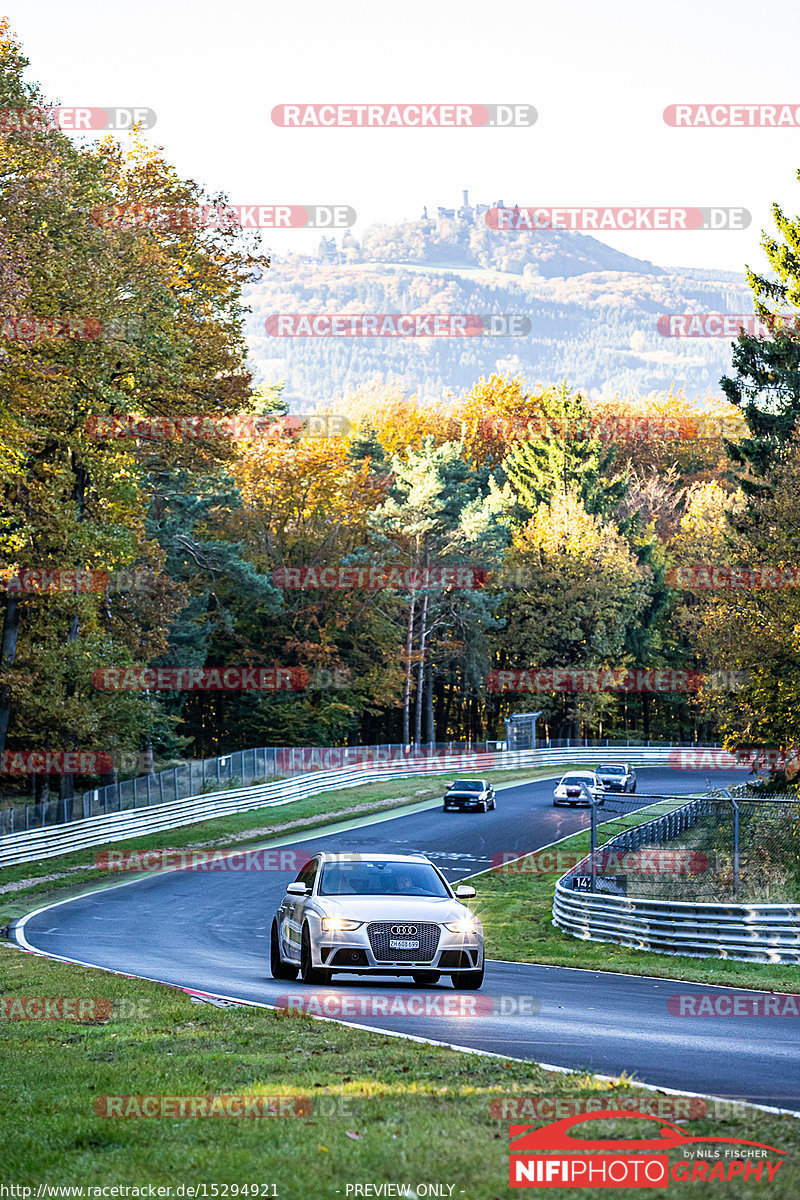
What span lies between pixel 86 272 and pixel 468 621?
149 ft

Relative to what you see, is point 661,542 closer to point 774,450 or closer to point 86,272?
point 774,450

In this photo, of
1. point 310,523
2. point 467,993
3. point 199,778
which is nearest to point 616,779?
point 199,778

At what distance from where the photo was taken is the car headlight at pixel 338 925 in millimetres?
14102

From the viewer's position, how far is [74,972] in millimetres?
16906

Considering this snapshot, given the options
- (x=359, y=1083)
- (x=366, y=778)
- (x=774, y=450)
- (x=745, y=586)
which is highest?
(x=774, y=450)

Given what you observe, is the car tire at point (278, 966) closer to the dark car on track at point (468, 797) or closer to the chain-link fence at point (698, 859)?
the chain-link fence at point (698, 859)

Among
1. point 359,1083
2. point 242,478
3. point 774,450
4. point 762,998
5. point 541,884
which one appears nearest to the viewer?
point 359,1083

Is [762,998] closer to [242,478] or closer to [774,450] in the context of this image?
[774,450]

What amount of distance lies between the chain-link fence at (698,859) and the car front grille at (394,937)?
9913 mm

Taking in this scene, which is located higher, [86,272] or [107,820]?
[86,272]

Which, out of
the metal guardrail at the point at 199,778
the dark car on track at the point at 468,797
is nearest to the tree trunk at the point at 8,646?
the metal guardrail at the point at 199,778

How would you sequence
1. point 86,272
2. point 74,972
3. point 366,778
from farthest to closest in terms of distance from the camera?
point 366,778
point 86,272
point 74,972

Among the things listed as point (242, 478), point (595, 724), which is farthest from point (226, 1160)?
point (595, 724)

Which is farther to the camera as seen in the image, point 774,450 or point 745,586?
point 774,450
